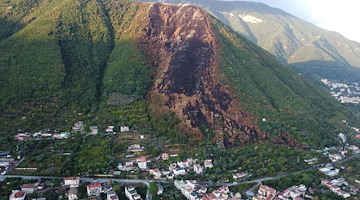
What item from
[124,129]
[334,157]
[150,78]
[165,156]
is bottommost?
[334,157]

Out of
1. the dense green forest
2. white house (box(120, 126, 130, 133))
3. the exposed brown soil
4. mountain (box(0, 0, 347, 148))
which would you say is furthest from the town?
the exposed brown soil

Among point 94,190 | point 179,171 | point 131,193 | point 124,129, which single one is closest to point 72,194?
point 94,190

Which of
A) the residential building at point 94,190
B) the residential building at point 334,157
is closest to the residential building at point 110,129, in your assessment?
the residential building at point 94,190

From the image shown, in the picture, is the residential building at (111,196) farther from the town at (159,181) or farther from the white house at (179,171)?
the white house at (179,171)

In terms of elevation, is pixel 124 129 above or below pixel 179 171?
above

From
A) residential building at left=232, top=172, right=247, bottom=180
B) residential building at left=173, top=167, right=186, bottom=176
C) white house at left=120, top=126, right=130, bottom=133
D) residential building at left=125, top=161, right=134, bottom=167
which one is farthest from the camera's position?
white house at left=120, top=126, right=130, bottom=133

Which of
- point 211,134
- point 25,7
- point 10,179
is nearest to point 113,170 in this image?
point 10,179

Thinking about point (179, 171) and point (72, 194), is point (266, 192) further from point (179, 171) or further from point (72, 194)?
point (72, 194)

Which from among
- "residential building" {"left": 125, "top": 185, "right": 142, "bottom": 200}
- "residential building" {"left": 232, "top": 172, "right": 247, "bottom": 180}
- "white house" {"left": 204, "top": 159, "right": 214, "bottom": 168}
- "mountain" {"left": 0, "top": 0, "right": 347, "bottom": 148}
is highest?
"mountain" {"left": 0, "top": 0, "right": 347, "bottom": 148}

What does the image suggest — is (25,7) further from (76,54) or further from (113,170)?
(113,170)

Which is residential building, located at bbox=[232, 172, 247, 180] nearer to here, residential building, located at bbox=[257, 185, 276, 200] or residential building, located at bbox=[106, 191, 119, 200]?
residential building, located at bbox=[257, 185, 276, 200]
